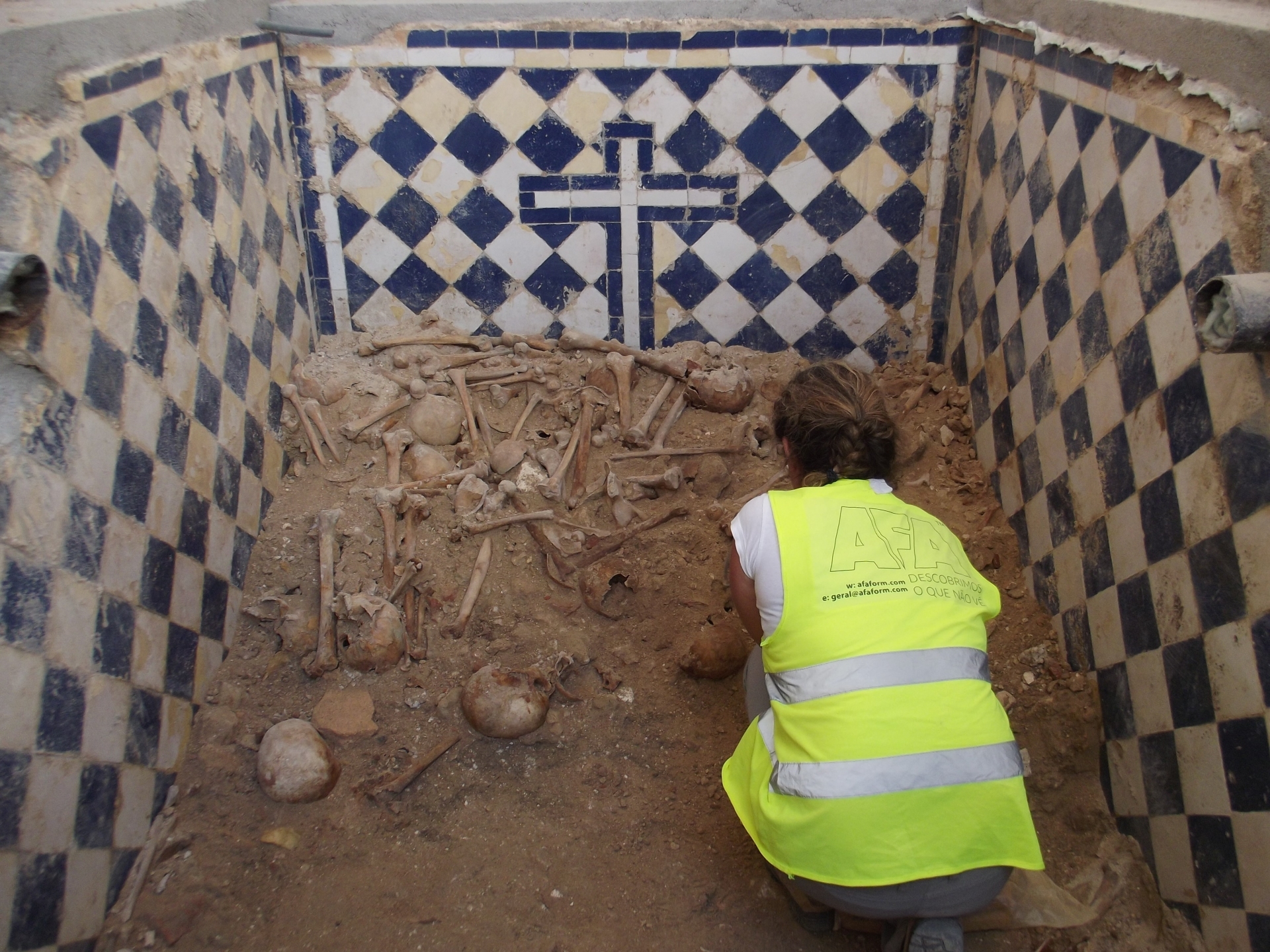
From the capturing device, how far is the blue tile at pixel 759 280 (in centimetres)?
347

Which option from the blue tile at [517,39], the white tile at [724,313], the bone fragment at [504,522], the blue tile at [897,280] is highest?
the blue tile at [517,39]

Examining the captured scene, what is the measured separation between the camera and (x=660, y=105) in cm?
323

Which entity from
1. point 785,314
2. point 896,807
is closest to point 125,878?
point 896,807

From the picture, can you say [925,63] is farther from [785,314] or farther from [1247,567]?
[1247,567]

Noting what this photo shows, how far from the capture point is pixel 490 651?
8.75 ft

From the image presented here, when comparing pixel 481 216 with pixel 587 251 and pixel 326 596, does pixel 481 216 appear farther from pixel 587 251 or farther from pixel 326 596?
pixel 326 596

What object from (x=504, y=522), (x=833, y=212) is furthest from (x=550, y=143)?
(x=504, y=522)

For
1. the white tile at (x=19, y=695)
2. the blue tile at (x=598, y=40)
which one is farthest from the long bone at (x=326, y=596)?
the blue tile at (x=598, y=40)

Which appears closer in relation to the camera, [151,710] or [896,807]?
[896,807]

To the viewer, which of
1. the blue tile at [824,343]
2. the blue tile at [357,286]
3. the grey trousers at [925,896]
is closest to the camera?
the grey trousers at [925,896]

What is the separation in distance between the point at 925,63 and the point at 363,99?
6.80ft

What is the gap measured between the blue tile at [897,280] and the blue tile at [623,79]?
1.18m

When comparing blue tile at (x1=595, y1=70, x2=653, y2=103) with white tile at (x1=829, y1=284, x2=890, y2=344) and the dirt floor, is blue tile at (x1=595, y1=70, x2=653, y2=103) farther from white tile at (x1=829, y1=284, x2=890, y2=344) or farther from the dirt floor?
the dirt floor

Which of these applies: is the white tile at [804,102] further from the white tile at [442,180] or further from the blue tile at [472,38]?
the white tile at [442,180]
